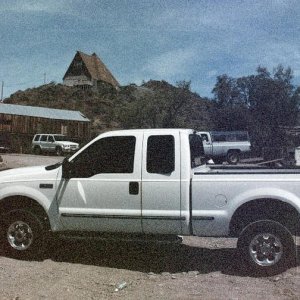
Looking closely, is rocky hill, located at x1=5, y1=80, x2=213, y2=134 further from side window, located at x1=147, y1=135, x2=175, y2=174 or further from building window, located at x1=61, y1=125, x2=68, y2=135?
side window, located at x1=147, y1=135, x2=175, y2=174

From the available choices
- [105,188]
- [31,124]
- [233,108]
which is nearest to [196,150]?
[105,188]

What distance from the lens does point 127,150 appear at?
6.78 meters

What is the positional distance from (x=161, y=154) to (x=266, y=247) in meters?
1.96

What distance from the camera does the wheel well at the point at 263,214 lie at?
20.7 ft

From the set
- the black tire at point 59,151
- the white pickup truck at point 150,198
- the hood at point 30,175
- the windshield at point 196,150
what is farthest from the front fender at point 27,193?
the black tire at point 59,151

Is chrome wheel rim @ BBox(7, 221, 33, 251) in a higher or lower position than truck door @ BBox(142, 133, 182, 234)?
lower

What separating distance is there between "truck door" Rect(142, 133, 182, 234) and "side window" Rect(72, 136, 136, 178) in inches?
11.0

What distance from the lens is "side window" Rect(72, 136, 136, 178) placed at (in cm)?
674

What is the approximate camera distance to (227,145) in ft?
106

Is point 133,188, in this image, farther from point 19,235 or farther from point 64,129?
point 64,129

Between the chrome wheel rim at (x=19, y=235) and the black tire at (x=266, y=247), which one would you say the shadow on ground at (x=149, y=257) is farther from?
the chrome wheel rim at (x=19, y=235)

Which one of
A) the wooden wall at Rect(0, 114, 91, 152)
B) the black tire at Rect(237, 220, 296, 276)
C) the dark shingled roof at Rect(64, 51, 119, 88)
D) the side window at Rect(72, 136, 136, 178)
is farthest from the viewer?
the dark shingled roof at Rect(64, 51, 119, 88)

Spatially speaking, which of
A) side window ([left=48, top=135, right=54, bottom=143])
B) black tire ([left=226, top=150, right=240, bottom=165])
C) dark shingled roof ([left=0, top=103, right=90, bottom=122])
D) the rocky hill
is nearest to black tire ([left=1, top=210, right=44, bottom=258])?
black tire ([left=226, top=150, right=240, bottom=165])

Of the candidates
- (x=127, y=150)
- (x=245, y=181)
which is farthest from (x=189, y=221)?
(x=127, y=150)
